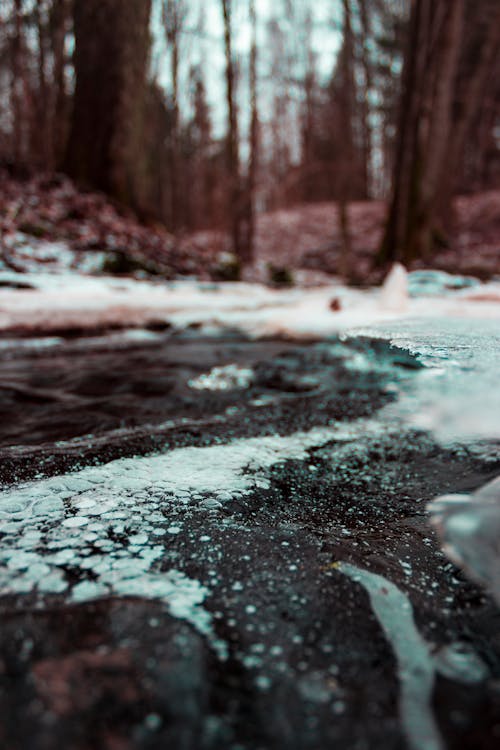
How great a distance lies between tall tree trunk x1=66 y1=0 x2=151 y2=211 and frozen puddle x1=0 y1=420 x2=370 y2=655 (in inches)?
245

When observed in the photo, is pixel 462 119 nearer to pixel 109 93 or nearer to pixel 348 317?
pixel 109 93

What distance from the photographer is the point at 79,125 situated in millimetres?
6547

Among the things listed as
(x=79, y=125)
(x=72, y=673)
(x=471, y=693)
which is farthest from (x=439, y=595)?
(x=79, y=125)

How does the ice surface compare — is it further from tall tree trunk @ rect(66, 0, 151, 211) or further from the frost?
tall tree trunk @ rect(66, 0, 151, 211)

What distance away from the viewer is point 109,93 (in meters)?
6.40

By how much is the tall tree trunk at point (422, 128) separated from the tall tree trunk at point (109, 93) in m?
3.94

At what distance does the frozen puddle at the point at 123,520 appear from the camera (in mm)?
754

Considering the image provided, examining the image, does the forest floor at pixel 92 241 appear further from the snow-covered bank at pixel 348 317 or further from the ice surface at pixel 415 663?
the ice surface at pixel 415 663

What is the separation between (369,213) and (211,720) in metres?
17.5

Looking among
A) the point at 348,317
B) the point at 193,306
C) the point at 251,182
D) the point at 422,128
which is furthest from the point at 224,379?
the point at 251,182

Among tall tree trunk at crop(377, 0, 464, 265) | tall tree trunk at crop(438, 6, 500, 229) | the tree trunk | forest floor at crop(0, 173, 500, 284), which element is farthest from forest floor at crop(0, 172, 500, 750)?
tall tree trunk at crop(438, 6, 500, 229)

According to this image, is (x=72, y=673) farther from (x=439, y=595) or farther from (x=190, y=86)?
(x=190, y=86)

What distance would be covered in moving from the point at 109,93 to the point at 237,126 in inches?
135

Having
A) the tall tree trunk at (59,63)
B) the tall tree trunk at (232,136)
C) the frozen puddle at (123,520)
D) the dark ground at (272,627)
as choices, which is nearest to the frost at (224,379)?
the dark ground at (272,627)
